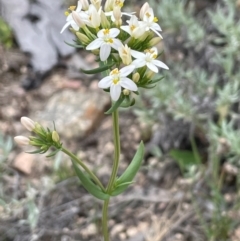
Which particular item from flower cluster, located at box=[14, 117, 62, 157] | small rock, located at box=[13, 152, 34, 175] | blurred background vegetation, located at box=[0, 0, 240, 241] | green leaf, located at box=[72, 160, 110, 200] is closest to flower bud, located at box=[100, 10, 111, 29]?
flower cluster, located at box=[14, 117, 62, 157]

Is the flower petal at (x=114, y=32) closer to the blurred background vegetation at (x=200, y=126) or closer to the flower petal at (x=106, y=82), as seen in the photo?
the flower petal at (x=106, y=82)

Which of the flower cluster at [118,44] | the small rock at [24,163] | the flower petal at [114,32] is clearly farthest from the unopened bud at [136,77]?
the small rock at [24,163]

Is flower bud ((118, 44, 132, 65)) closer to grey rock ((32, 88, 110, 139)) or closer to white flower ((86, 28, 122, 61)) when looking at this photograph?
white flower ((86, 28, 122, 61))

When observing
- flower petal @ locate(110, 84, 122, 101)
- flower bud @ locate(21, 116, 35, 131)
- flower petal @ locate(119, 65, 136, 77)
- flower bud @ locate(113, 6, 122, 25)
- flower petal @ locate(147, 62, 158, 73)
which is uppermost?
flower bud @ locate(113, 6, 122, 25)

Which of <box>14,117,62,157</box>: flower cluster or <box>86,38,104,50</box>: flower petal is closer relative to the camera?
<box>86,38,104,50</box>: flower petal

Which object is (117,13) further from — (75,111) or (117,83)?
(75,111)

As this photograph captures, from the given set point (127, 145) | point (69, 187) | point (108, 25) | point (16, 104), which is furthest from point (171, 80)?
point (108, 25)

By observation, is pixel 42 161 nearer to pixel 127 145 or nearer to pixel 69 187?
pixel 69 187
